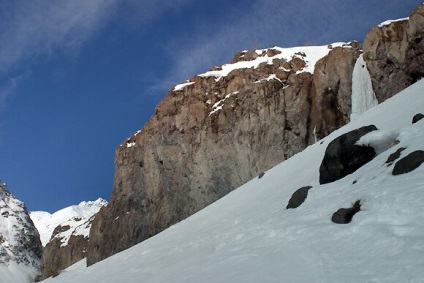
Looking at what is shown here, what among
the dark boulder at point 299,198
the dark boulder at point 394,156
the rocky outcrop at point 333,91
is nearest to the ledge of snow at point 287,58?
the rocky outcrop at point 333,91

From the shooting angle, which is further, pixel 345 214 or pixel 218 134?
pixel 218 134

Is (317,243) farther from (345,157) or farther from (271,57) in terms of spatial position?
(271,57)

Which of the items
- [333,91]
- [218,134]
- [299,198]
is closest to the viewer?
[299,198]

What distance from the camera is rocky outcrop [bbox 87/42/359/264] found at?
50.1 metres

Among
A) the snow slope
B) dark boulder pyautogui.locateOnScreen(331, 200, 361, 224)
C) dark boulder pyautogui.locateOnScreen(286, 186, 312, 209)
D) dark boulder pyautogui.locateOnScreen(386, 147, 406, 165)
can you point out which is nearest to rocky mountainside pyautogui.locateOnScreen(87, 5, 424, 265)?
dark boulder pyautogui.locateOnScreen(286, 186, 312, 209)

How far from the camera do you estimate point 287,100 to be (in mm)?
51719

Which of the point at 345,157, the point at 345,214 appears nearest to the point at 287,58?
the point at 345,157

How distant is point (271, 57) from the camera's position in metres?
57.8

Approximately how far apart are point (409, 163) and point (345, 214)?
217cm

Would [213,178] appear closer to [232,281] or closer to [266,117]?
[266,117]

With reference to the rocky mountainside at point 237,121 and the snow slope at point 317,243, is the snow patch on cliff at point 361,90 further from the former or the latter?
the snow slope at point 317,243

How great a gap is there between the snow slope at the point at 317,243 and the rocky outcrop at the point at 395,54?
90.9 feet

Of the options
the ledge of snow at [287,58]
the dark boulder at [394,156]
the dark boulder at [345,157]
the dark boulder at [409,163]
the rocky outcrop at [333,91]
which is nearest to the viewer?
the dark boulder at [409,163]

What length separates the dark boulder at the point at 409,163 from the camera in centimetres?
972
